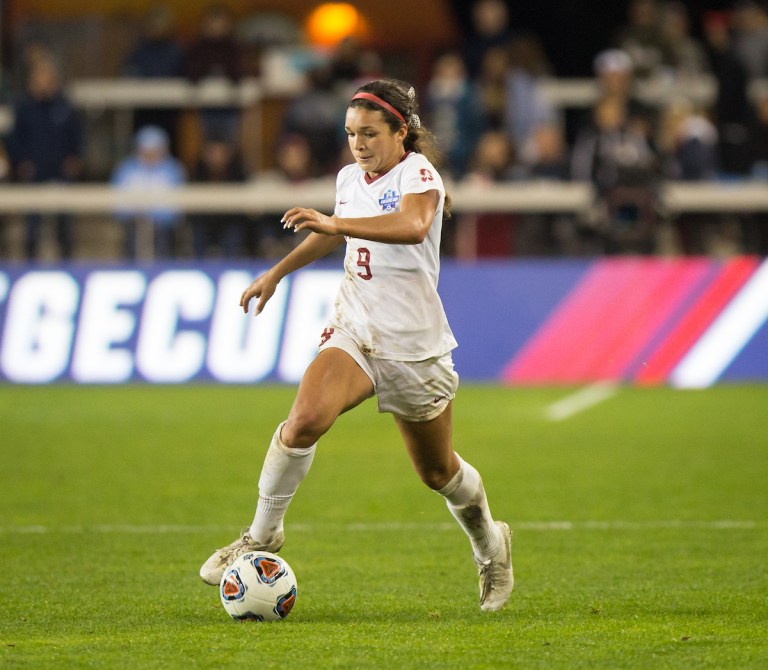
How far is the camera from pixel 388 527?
850 centimetres

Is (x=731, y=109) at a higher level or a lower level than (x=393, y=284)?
lower

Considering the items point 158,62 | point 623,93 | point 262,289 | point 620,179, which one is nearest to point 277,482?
point 262,289

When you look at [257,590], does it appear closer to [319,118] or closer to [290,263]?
[290,263]

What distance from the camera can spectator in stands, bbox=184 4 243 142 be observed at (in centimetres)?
1816

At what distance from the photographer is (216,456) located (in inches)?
451

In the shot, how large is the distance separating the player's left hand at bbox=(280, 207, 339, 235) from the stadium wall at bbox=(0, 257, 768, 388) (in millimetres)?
9901

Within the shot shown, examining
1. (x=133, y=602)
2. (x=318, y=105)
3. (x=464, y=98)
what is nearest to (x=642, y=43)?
(x=464, y=98)

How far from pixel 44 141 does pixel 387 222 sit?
485 inches

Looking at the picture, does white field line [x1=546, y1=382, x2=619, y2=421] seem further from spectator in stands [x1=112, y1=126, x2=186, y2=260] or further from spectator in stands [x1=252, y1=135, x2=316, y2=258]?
spectator in stands [x1=112, y1=126, x2=186, y2=260]

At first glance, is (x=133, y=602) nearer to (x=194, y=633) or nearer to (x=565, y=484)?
(x=194, y=633)

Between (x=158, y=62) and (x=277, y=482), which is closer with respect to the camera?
(x=277, y=482)

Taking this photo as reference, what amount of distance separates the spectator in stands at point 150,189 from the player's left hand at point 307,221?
37.5ft

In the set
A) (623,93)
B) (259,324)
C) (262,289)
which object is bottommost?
(259,324)

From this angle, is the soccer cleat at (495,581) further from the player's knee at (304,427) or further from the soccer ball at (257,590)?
the player's knee at (304,427)
